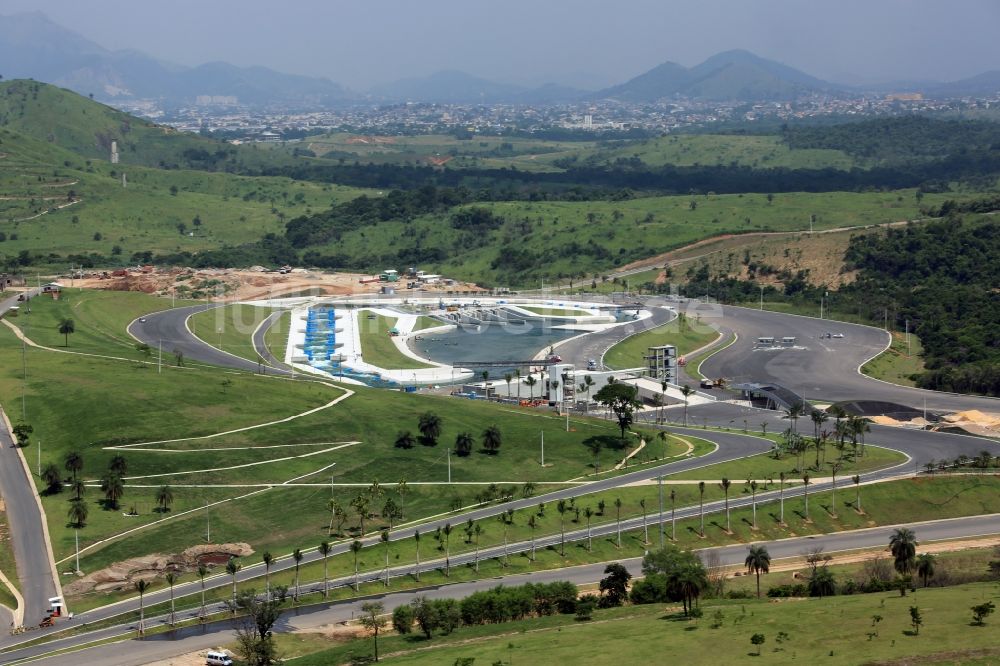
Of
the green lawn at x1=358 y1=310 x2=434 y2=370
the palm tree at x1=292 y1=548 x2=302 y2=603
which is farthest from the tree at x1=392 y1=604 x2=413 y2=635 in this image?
the green lawn at x1=358 y1=310 x2=434 y2=370

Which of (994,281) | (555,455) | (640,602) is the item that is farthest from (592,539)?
(994,281)

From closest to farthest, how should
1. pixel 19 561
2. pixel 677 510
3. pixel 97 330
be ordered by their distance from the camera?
pixel 19 561
pixel 677 510
pixel 97 330

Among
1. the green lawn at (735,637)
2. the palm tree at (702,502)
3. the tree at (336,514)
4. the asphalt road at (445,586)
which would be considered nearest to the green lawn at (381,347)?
the palm tree at (702,502)

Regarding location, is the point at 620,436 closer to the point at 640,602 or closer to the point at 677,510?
the point at 677,510

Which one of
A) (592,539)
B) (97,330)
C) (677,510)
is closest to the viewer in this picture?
(592,539)

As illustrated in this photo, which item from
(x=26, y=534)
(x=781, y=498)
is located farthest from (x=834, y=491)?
(x=26, y=534)

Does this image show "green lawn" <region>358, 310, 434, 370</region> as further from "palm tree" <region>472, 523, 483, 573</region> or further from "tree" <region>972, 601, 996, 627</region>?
"tree" <region>972, 601, 996, 627</region>

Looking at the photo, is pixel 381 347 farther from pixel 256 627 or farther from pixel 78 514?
pixel 256 627
